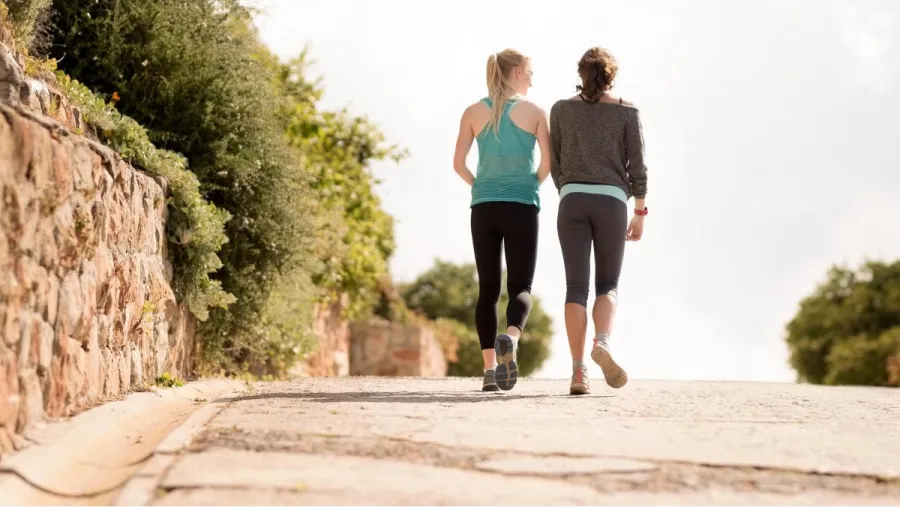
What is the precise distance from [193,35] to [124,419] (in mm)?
4658

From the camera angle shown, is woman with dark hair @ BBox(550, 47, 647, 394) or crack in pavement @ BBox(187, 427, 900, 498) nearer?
crack in pavement @ BBox(187, 427, 900, 498)

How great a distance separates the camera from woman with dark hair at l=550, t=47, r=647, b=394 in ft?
24.3

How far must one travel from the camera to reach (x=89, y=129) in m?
7.67

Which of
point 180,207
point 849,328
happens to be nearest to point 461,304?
point 849,328

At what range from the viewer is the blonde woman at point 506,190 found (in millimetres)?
7609

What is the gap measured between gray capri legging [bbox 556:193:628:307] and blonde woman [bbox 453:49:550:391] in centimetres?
28

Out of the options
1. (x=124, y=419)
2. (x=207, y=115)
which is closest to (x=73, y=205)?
(x=124, y=419)

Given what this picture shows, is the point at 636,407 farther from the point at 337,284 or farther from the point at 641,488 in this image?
the point at 337,284

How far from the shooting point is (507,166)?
25.0 feet

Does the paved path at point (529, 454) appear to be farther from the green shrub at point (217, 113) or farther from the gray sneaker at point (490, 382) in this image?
the green shrub at point (217, 113)

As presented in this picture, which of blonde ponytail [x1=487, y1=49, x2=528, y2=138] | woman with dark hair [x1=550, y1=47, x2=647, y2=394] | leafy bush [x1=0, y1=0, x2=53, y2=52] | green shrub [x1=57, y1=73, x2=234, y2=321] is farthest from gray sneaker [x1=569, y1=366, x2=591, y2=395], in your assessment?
leafy bush [x1=0, y1=0, x2=53, y2=52]

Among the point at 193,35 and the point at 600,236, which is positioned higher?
the point at 193,35

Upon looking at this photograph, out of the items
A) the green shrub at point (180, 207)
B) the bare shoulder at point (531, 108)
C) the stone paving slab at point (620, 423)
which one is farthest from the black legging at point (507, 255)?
the green shrub at point (180, 207)

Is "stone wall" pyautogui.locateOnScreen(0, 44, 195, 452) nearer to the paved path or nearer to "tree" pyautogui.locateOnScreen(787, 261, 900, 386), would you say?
the paved path
